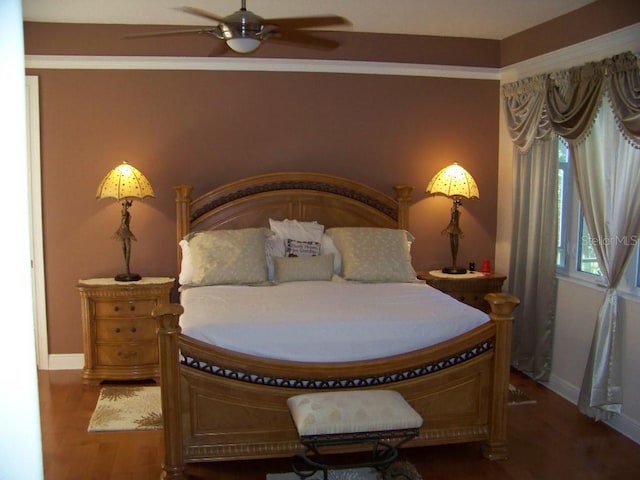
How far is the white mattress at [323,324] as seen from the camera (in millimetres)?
3004

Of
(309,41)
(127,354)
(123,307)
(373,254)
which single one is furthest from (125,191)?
(373,254)

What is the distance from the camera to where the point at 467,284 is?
4.60 metres

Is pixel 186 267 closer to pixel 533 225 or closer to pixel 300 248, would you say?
pixel 300 248

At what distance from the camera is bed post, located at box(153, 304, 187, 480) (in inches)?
111

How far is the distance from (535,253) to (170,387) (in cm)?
288

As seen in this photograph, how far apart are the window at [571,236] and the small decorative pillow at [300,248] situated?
1793mm

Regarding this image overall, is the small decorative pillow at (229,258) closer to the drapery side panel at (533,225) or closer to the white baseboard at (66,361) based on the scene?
the white baseboard at (66,361)

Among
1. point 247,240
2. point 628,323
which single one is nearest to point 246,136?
point 247,240

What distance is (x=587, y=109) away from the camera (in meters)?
3.71

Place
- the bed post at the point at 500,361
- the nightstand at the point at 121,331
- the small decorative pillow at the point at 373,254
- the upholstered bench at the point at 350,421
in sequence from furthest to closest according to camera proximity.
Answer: the nightstand at the point at 121,331 < the small decorative pillow at the point at 373,254 < the bed post at the point at 500,361 < the upholstered bench at the point at 350,421

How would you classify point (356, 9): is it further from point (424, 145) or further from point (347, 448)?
point (347, 448)

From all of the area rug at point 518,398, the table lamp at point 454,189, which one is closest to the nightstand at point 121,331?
the table lamp at point 454,189

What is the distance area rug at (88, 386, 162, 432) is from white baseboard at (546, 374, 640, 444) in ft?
9.10

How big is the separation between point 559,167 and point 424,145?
1136mm
